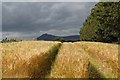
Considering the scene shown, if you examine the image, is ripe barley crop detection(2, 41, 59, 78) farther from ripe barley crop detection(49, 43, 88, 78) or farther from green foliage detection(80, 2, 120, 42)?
green foliage detection(80, 2, 120, 42)

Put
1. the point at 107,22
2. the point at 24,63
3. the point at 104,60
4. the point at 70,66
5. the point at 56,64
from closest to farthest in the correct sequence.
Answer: the point at 24,63 < the point at 70,66 < the point at 56,64 < the point at 104,60 < the point at 107,22

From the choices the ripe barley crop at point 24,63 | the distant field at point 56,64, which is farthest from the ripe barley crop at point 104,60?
the ripe barley crop at point 24,63

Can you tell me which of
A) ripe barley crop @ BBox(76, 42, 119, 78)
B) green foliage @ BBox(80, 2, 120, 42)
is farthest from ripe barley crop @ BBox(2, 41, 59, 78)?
green foliage @ BBox(80, 2, 120, 42)

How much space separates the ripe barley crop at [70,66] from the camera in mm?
18422

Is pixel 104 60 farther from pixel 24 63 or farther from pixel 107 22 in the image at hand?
pixel 107 22

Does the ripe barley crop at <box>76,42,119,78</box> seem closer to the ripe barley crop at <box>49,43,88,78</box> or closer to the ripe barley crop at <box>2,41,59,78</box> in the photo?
the ripe barley crop at <box>49,43,88,78</box>

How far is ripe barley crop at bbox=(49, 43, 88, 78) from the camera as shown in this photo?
18422 millimetres

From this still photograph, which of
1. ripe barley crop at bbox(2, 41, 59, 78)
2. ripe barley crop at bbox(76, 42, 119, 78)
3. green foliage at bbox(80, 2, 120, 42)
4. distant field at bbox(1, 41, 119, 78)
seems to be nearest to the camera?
ripe barley crop at bbox(2, 41, 59, 78)

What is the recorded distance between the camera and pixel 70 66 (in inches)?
772

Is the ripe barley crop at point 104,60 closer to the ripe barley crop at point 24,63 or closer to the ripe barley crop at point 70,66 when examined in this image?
the ripe barley crop at point 70,66

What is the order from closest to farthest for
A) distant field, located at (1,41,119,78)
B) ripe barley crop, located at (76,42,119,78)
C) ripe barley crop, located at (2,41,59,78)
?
1. ripe barley crop, located at (2,41,59,78)
2. distant field, located at (1,41,119,78)
3. ripe barley crop, located at (76,42,119,78)

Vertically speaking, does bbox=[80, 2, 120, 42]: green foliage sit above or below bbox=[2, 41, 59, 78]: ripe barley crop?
below

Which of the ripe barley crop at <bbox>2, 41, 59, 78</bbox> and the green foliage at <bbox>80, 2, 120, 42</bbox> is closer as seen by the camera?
the ripe barley crop at <bbox>2, 41, 59, 78</bbox>

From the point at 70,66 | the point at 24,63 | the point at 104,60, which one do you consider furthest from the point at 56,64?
the point at 104,60
